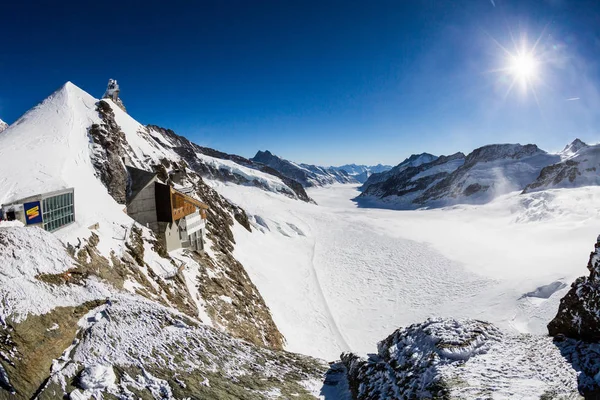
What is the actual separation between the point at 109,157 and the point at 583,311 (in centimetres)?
2794

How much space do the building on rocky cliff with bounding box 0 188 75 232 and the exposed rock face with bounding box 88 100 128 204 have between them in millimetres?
6084

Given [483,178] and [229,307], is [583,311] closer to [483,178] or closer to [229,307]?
[229,307]

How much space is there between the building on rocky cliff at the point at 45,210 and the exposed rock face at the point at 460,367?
45.9 feet

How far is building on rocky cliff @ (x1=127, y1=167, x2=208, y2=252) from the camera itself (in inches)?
848

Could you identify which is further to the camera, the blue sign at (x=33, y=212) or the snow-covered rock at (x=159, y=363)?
the blue sign at (x=33, y=212)

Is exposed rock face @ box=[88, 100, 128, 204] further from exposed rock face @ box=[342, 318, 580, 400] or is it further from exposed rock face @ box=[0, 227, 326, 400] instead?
exposed rock face @ box=[342, 318, 580, 400]

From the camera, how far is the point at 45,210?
12695 millimetres

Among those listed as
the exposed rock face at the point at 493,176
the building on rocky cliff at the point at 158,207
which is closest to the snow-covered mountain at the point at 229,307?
the building on rocky cliff at the point at 158,207

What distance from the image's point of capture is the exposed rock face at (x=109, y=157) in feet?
68.3

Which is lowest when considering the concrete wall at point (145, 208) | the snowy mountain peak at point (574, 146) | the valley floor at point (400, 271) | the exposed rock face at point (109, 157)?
the valley floor at point (400, 271)

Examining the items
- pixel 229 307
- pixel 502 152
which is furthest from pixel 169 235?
pixel 502 152

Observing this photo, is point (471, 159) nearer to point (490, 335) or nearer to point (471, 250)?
point (471, 250)

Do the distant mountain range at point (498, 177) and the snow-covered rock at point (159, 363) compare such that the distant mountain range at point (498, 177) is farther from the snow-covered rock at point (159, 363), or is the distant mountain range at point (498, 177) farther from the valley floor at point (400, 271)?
the snow-covered rock at point (159, 363)

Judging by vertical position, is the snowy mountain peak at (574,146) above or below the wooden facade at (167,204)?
above
